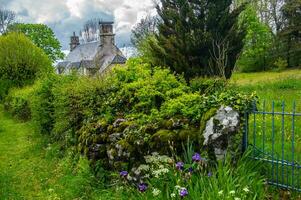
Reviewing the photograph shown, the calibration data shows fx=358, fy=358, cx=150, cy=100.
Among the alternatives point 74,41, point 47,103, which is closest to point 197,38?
point 47,103

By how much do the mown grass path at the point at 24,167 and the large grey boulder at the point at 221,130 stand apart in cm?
353

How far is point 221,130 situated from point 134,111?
7.58ft

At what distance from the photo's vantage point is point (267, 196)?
5.33m

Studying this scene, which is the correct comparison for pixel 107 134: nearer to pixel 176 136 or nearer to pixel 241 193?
pixel 176 136

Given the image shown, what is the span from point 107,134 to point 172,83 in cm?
174

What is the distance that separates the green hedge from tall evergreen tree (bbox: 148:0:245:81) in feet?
40.2

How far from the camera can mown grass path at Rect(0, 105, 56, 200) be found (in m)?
7.46

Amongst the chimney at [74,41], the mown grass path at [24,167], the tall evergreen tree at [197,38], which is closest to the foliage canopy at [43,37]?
the chimney at [74,41]

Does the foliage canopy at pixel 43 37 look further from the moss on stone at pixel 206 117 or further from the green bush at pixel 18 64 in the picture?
the moss on stone at pixel 206 117

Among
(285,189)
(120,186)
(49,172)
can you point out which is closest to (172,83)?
(120,186)

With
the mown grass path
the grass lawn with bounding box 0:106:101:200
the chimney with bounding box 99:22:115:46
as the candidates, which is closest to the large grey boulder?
the grass lawn with bounding box 0:106:101:200

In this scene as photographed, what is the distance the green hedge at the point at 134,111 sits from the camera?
6098 mm

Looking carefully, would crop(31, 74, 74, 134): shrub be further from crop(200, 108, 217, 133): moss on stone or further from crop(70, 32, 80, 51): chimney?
crop(70, 32, 80, 51): chimney

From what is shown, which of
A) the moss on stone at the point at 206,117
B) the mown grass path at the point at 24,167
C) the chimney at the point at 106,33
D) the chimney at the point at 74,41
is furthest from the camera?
the chimney at the point at 74,41
